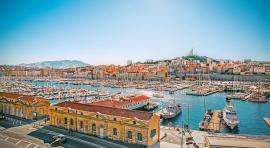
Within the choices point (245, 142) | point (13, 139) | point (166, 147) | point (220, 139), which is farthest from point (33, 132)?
point (245, 142)

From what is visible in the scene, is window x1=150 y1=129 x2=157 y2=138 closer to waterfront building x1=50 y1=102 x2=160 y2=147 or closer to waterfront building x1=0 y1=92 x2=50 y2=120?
waterfront building x1=50 y1=102 x2=160 y2=147

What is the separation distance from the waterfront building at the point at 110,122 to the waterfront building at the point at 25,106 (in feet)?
13.6

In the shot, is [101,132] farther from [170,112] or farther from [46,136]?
[170,112]

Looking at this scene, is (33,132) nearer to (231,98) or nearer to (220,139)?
(220,139)

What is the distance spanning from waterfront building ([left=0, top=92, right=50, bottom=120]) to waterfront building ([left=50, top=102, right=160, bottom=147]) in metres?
4.15

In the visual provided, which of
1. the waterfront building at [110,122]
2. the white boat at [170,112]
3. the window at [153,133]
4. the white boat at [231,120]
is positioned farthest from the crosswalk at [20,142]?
the white boat at [231,120]

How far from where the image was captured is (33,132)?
2783 cm

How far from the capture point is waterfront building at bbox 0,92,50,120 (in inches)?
1341

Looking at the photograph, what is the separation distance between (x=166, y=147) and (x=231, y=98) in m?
51.0

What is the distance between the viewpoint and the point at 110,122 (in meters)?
25.6

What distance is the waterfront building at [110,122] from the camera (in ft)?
77.7

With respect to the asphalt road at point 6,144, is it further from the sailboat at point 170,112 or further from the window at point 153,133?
the sailboat at point 170,112

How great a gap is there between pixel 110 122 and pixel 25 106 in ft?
52.1

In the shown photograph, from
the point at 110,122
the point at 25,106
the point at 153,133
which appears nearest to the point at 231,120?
the point at 153,133
